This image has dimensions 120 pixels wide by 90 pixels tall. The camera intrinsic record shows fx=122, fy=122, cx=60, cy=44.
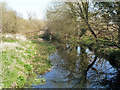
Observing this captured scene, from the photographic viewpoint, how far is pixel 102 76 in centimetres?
661

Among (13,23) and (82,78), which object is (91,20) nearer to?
(82,78)

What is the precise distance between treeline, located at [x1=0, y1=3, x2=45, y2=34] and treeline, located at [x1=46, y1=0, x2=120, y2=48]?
4968 mm

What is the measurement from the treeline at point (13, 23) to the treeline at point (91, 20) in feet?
16.3

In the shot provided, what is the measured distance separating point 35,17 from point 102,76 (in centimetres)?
1969

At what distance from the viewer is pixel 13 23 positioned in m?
15.6

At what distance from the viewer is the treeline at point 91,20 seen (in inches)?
253

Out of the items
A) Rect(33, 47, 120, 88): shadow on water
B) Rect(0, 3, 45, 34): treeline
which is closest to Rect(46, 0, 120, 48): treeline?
Rect(33, 47, 120, 88): shadow on water

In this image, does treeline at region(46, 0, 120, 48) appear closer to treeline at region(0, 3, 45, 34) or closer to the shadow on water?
the shadow on water

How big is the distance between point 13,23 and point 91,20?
34.5 feet

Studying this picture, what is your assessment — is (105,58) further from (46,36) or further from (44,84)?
(46,36)

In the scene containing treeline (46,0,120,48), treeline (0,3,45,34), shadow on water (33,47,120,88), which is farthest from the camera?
treeline (0,3,45,34)

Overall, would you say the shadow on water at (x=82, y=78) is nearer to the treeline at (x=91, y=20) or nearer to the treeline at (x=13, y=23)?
the treeline at (x=91, y=20)

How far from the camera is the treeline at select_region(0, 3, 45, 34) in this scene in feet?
44.4

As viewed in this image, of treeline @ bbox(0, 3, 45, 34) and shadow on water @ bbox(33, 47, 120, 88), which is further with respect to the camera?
treeline @ bbox(0, 3, 45, 34)
